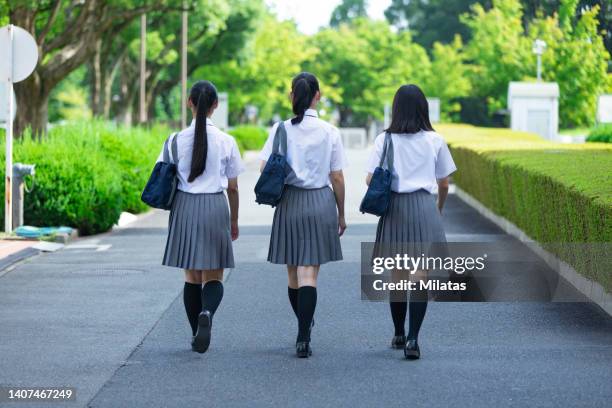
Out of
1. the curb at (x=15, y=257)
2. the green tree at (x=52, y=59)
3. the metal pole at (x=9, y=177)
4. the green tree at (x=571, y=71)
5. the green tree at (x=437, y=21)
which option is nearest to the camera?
the curb at (x=15, y=257)

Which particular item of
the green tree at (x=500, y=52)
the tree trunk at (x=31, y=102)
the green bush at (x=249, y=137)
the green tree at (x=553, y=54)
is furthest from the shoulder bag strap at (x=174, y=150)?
the green bush at (x=249, y=137)

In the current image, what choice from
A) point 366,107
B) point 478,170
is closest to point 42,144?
point 478,170

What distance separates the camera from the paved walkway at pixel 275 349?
719 centimetres

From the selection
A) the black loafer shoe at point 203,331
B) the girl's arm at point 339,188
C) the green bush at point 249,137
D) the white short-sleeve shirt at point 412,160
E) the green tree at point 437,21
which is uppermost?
the green tree at point 437,21

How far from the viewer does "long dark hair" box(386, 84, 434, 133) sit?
8.25 m

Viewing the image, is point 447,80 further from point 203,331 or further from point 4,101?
point 203,331

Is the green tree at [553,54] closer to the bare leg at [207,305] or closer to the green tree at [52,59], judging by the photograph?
the green tree at [52,59]

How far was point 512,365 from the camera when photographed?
805 centimetres

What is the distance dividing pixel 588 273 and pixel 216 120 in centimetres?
3756

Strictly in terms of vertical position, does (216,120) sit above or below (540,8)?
below

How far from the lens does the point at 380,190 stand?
8.16m

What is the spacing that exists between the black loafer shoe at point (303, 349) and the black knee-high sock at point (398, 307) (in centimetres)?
59

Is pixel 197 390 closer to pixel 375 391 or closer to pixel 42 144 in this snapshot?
pixel 375 391

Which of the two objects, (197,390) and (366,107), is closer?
(197,390)
